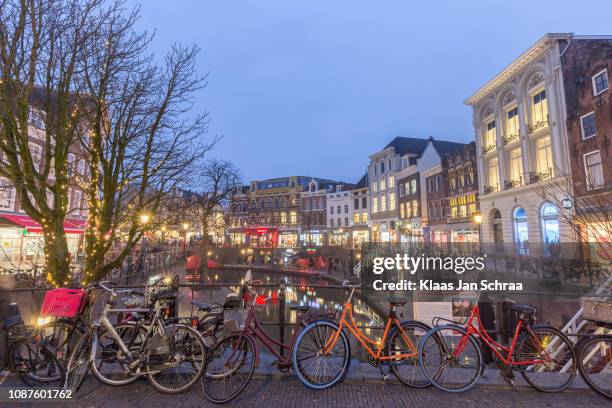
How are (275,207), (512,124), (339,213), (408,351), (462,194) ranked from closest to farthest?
(408,351)
(512,124)
(462,194)
(339,213)
(275,207)

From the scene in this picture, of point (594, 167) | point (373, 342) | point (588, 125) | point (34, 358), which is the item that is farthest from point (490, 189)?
point (34, 358)

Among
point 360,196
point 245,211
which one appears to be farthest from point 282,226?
point 360,196

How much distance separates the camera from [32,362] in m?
4.24

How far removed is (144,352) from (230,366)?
1.14 m

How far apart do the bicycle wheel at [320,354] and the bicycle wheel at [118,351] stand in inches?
80.7

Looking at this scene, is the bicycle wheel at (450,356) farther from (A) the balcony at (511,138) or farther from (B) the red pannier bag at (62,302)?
(A) the balcony at (511,138)

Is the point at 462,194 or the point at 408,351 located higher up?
the point at 462,194

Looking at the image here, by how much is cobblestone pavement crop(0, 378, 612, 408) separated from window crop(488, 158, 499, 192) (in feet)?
88.2

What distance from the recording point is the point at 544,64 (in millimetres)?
21906

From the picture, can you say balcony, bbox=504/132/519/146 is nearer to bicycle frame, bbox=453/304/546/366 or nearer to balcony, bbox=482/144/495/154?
balcony, bbox=482/144/495/154

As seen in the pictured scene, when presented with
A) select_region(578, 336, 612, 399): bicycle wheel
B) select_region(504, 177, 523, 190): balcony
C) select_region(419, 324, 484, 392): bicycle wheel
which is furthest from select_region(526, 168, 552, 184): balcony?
select_region(419, 324, 484, 392): bicycle wheel

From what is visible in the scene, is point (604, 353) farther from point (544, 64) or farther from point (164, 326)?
point (544, 64)

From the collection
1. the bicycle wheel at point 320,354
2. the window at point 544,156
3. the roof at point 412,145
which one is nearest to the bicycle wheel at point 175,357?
Result: the bicycle wheel at point 320,354

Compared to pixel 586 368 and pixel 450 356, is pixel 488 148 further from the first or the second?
pixel 450 356
